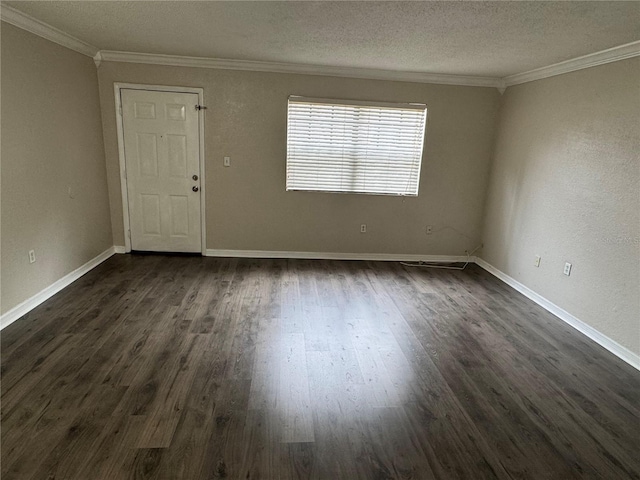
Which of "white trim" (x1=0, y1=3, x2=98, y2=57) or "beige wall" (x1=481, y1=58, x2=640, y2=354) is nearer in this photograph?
"white trim" (x1=0, y1=3, x2=98, y2=57)

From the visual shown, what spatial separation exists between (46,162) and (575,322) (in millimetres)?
4956

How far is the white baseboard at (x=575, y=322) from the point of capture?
2.86 meters

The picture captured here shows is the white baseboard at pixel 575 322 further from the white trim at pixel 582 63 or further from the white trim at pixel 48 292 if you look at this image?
the white trim at pixel 48 292

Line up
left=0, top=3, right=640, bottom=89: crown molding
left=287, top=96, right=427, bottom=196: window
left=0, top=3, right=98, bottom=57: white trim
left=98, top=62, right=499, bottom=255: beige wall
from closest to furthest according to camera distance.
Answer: left=0, top=3, right=98, bottom=57: white trim, left=0, top=3, right=640, bottom=89: crown molding, left=98, top=62, right=499, bottom=255: beige wall, left=287, top=96, right=427, bottom=196: window

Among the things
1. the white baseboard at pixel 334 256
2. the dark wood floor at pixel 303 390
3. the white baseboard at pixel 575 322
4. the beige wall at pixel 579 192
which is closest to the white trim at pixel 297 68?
the beige wall at pixel 579 192

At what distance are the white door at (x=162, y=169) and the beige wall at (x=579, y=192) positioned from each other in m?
3.78

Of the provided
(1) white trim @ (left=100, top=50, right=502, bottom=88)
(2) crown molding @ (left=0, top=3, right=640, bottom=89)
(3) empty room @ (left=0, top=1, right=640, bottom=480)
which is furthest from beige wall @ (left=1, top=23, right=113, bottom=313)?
(1) white trim @ (left=100, top=50, right=502, bottom=88)

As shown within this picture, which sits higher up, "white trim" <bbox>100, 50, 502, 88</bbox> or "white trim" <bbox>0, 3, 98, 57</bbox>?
"white trim" <bbox>100, 50, 502, 88</bbox>

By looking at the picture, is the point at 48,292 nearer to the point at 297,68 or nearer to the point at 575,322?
the point at 297,68

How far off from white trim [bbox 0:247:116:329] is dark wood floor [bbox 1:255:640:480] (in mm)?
73

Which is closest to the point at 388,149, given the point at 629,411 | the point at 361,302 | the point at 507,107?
the point at 507,107

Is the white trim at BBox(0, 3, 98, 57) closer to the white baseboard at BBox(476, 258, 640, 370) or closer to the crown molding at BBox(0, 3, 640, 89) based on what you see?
the crown molding at BBox(0, 3, 640, 89)

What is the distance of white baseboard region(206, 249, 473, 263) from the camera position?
16.1 feet

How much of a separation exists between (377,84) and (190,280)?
3.16 meters
